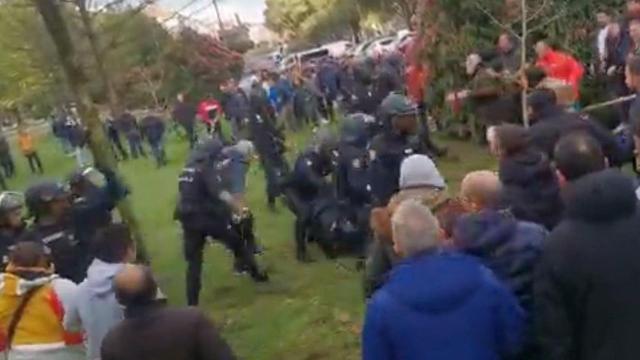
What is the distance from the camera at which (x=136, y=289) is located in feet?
15.6

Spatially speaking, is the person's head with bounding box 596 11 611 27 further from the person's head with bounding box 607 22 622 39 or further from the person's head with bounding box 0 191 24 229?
the person's head with bounding box 0 191 24 229

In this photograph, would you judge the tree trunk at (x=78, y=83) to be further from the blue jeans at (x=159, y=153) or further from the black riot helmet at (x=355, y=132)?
the blue jeans at (x=159, y=153)

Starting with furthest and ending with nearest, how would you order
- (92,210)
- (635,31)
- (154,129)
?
(154,129) < (635,31) < (92,210)

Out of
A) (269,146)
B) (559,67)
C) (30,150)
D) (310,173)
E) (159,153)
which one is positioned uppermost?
(559,67)

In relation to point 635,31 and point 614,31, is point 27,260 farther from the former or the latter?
point 614,31

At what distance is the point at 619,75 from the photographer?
1205 centimetres

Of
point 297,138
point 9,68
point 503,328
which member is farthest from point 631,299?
point 9,68

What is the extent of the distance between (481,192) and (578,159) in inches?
19.3

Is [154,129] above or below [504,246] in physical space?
below

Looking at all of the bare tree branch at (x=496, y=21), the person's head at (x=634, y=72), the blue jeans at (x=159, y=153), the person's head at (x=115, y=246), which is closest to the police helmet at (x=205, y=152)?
the person's head at (x=115, y=246)

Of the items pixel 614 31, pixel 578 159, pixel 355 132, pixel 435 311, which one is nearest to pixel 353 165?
pixel 355 132

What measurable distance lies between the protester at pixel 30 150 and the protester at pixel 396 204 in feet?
91.8

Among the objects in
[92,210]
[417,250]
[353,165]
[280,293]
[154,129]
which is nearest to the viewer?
[417,250]

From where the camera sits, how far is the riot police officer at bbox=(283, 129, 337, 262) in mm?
10961
